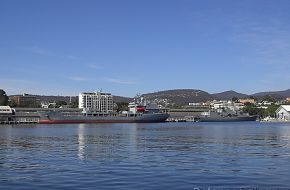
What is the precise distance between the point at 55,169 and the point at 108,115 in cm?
15860

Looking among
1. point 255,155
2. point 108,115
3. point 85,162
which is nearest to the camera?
point 85,162

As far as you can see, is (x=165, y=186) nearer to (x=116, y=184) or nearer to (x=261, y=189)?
(x=116, y=184)

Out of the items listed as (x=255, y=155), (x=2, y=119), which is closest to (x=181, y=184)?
(x=255, y=155)

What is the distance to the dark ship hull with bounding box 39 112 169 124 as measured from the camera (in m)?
172

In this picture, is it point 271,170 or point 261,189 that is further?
point 271,170

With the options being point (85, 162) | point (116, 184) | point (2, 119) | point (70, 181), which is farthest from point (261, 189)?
point (2, 119)

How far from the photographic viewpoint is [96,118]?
17600cm

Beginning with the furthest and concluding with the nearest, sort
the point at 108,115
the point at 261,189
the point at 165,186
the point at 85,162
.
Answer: the point at 108,115 → the point at 85,162 → the point at 165,186 → the point at 261,189

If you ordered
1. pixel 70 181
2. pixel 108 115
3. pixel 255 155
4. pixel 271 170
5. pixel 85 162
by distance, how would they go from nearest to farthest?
pixel 70 181
pixel 271 170
pixel 85 162
pixel 255 155
pixel 108 115

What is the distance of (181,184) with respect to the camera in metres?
18.9

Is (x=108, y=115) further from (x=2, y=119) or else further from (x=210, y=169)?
(x=210, y=169)

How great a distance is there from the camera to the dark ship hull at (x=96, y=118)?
565ft

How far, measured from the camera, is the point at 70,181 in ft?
65.0

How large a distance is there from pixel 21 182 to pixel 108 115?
163 meters
